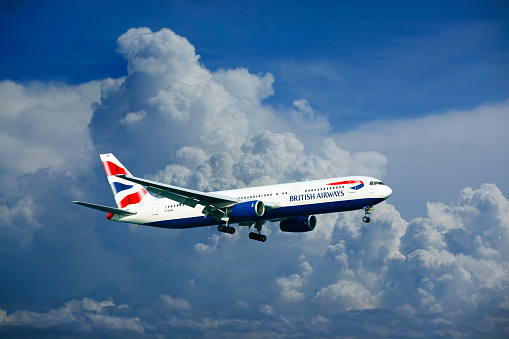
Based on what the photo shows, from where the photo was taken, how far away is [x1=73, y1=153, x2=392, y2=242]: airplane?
72.9 metres

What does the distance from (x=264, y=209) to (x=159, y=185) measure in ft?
41.6

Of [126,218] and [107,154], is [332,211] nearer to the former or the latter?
[126,218]

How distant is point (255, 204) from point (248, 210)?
1.12 meters

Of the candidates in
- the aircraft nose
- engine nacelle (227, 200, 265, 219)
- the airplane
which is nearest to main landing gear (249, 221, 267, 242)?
the airplane

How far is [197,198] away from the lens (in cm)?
7538

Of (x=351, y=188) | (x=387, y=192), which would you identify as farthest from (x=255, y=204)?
(x=387, y=192)

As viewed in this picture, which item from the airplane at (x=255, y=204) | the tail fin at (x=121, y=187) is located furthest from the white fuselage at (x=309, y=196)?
the tail fin at (x=121, y=187)

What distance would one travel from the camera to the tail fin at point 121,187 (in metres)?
87.2

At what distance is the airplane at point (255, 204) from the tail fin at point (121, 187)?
2.10 meters

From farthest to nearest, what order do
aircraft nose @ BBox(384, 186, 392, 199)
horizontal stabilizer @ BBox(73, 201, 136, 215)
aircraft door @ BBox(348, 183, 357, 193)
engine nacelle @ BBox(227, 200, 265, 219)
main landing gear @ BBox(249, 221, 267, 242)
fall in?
main landing gear @ BBox(249, 221, 267, 242) < horizontal stabilizer @ BBox(73, 201, 136, 215) < engine nacelle @ BBox(227, 200, 265, 219) < aircraft nose @ BBox(384, 186, 392, 199) < aircraft door @ BBox(348, 183, 357, 193)

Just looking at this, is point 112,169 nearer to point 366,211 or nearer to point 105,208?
point 105,208

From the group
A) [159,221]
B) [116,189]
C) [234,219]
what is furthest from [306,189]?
[116,189]

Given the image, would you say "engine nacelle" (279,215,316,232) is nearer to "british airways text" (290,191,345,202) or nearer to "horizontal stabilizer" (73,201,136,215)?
"british airways text" (290,191,345,202)

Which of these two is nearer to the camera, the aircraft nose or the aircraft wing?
the aircraft nose
